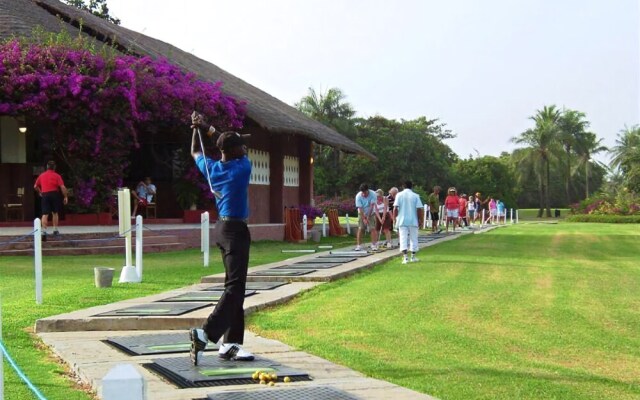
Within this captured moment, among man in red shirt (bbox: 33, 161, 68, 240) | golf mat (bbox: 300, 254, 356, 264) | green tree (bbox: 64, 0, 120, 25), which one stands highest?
green tree (bbox: 64, 0, 120, 25)

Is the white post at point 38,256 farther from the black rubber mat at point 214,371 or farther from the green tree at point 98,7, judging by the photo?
the green tree at point 98,7

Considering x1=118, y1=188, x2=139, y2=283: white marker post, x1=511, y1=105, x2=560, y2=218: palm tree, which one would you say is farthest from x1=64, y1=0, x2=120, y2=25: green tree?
x1=511, y1=105, x2=560, y2=218: palm tree

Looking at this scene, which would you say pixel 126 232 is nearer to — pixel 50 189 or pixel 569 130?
pixel 50 189

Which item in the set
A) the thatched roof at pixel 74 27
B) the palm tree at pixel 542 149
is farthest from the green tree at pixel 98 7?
the palm tree at pixel 542 149

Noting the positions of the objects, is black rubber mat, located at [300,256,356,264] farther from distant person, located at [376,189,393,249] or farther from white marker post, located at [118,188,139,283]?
white marker post, located at [118,188,139,283]

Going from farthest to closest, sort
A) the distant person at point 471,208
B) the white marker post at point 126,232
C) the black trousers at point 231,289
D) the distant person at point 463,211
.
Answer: the distant person at point 471,208 < the distant person at point 463,211 < the white marker post at point 126,232 < the black trousers at point 231,289

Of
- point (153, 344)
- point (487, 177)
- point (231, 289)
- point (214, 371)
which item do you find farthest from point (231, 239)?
point (487, 177)

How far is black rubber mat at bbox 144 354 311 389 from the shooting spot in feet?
19.3

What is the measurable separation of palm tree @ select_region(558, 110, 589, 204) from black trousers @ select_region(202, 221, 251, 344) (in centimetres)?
7415

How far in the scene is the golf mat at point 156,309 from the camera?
884 centimetres

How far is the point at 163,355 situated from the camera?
6926 millimetres

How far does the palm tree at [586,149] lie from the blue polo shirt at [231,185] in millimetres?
76836

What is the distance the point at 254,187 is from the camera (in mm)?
26047

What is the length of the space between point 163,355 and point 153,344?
0.49 meters
